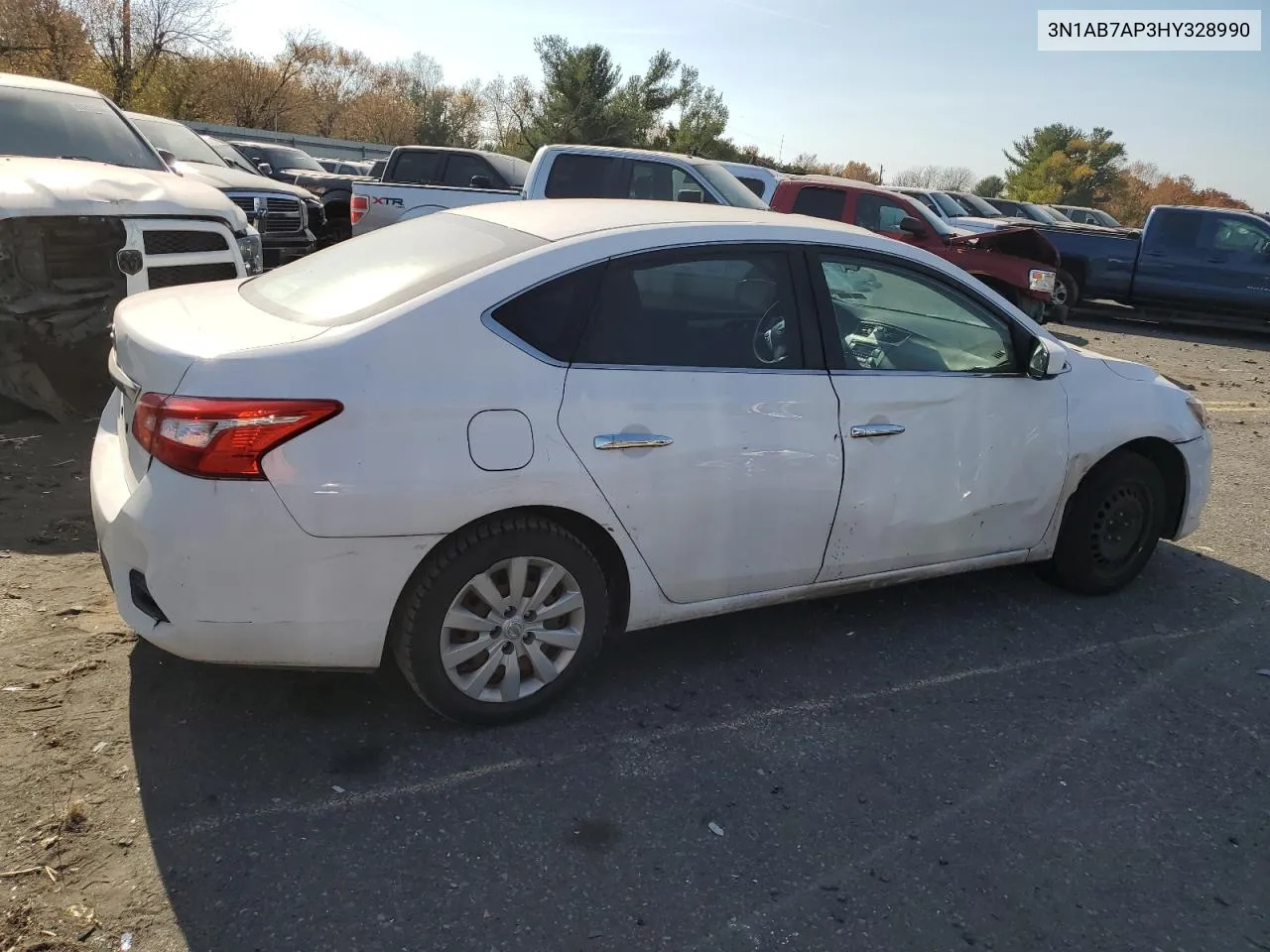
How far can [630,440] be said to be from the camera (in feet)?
10.3

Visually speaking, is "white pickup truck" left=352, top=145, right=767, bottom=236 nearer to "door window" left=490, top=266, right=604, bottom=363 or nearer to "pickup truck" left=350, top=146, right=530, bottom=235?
"pickup truck" left=350, top=146, right=530, bottom=235

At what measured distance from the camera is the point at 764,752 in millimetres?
3213

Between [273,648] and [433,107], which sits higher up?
[433,107]

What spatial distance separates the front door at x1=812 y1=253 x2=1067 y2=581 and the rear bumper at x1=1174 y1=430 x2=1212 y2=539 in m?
0.81

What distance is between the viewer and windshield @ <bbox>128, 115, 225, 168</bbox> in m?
11.4

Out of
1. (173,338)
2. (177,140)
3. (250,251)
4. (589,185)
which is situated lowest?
(173,338)

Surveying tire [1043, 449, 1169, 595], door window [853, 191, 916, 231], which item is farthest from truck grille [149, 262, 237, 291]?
door window [853, 191, 916, 231]

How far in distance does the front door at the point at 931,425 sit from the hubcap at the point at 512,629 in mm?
1081

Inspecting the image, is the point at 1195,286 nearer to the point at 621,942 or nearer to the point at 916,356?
the point at 916,356

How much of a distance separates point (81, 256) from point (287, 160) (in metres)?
16.9

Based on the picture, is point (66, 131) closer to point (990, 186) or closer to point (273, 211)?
point (273, 211)

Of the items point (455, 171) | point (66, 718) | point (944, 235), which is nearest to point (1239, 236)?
point (944, 235)

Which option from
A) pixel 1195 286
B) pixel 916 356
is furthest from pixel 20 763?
pixel 1195 286

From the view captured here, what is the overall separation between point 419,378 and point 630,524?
2.70ft
